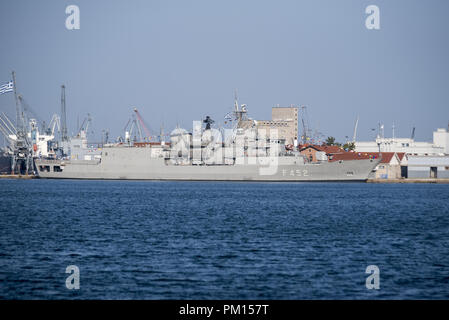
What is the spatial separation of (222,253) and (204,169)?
240 ft

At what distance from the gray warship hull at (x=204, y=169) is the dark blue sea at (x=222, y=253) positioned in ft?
165

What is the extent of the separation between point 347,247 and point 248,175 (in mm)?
70421

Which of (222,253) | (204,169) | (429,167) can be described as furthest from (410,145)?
(222,253)

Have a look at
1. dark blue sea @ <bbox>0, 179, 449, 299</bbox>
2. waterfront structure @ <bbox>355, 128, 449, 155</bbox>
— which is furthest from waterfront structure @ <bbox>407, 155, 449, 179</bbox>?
dark blue sea @ <bbox>0, 179, 449, 299</bbox>

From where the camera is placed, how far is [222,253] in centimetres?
2505

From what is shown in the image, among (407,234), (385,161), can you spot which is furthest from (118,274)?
(385,161)

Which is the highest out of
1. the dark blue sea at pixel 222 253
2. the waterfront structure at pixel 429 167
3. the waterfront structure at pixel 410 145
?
the waterfront structure at pixel 410 145

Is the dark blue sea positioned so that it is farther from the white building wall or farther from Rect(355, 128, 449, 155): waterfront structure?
the white building wall

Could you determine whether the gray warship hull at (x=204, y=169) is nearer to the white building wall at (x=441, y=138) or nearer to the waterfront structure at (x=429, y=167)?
the waterfront structure at (x=429, y=167)

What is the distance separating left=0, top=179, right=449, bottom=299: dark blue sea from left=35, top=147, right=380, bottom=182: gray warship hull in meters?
50.2

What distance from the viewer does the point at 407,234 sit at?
32.1 metres

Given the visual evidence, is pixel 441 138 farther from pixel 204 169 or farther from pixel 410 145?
pixel 204 169

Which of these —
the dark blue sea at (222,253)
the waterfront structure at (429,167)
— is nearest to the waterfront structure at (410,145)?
the waterfront structure at (429,167)

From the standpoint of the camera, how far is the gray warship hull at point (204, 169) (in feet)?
313
